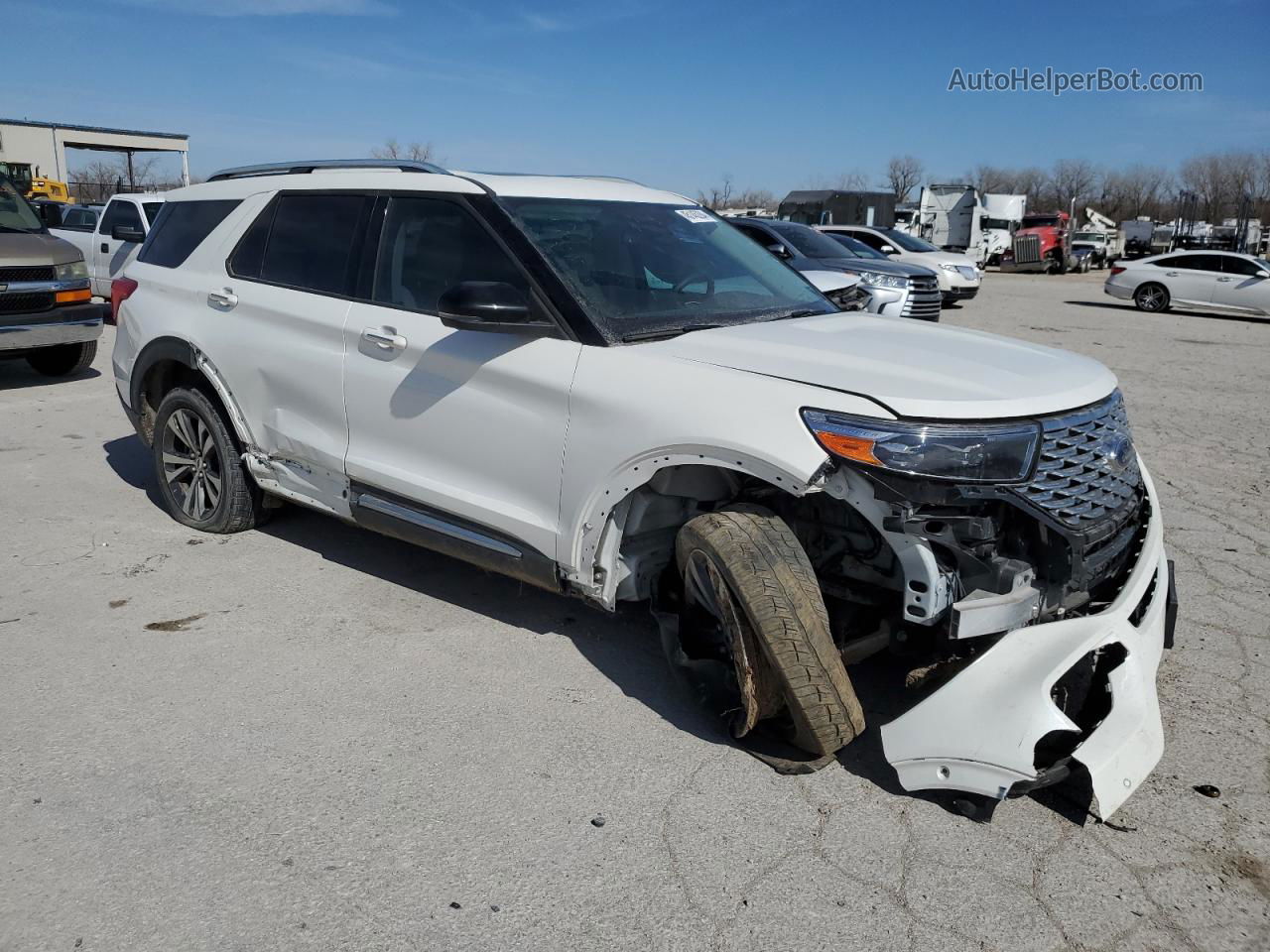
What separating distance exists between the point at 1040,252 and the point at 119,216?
32.2 metres

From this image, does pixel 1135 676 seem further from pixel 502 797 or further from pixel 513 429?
pixel 513 429

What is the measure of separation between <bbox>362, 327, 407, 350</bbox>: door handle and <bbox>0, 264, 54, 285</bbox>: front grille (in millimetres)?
6269

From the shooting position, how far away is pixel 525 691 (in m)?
3.71

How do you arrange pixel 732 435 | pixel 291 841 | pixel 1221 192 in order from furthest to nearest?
pixel 1221 192
pixel 732 435
pixel 291 841

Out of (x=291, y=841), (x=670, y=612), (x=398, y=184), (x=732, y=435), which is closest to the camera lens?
(x=291, y=841)

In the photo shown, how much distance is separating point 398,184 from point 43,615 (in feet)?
7.89

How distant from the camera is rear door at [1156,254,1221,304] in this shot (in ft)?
67.3

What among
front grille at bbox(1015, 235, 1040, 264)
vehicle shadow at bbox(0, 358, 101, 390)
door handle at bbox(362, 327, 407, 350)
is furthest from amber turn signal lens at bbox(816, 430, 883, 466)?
front grille at bbox(1015, 235, 1040, 264)

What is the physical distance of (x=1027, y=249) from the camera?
37.0m

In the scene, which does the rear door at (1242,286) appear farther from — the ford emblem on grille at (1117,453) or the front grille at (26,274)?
the front grille at (26,274)

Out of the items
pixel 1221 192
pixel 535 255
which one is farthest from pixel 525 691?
pixel 1221 192

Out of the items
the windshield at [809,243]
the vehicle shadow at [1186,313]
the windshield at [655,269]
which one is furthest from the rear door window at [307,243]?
the vehicle shadow at [1186,313]

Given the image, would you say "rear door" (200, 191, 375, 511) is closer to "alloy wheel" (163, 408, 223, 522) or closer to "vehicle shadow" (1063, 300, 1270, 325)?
"alloy wheel" (163, 408, 223, 522)

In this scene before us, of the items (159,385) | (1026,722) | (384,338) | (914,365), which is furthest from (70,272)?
(1026,722)
